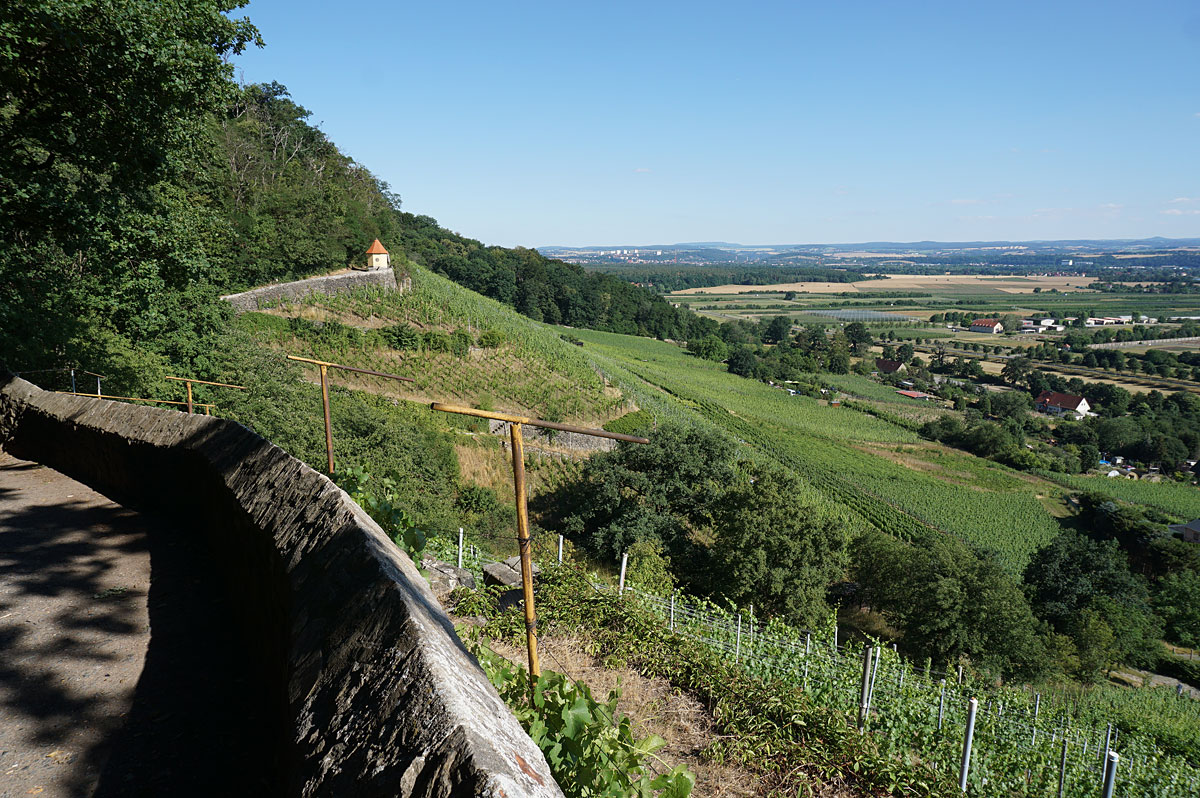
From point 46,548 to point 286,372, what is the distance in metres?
21.5

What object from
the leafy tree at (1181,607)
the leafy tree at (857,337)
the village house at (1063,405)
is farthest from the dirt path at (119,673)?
the leafy tree at (857,337)

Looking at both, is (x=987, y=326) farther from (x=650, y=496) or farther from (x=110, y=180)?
(x=110, y=180)

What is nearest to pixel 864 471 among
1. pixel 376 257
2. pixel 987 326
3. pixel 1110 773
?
pixel 376 257

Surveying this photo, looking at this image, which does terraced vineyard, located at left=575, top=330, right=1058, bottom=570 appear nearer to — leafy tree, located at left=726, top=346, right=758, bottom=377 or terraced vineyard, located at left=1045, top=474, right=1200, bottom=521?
terraced vineyard, located at left=1045, top=474, right=1200, bottom=521

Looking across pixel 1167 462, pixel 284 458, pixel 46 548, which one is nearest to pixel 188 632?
pixel 284 458

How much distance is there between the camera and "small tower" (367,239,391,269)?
47.0m

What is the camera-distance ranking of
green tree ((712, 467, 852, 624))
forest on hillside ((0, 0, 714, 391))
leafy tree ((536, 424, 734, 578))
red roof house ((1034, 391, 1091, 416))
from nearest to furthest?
forest on hillside ((0, 0, 714, 391)) < green tree ((712, 467, 852, 624)) < leafy tree ((536, 424, 734, 578)) < red roof house ((1034, 391, 1091, 416))

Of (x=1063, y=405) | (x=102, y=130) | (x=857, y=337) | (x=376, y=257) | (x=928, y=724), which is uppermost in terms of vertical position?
(x=102, y=130)

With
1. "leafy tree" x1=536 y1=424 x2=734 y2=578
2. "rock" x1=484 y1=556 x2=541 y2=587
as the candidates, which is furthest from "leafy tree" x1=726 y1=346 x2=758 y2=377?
"rock" x1=484 y1=556 x2=541 y2=587

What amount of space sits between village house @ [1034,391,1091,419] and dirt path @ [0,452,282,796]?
109781 mm

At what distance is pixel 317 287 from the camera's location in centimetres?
3900

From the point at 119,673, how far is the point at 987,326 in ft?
633

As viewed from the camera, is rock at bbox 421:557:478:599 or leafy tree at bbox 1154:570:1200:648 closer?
rock at bbox 421:557:478:599

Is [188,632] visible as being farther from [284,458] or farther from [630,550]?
[630,550]
